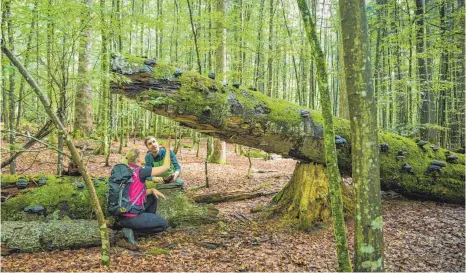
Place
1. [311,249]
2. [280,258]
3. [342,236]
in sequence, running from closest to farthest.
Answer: [342,236], [280,258], [311,249]

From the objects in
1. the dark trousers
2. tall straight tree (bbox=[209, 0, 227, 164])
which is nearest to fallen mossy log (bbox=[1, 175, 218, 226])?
the dark trousers

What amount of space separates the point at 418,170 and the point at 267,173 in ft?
18.0

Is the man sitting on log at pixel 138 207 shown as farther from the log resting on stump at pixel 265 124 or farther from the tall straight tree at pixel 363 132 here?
the tall straight tree at pixel 363 132

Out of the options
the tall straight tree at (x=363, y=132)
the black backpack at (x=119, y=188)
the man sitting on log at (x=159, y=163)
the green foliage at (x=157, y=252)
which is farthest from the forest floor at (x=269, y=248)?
the tall straight tree at (x=363, y=132)

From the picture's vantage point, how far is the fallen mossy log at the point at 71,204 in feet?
15.9

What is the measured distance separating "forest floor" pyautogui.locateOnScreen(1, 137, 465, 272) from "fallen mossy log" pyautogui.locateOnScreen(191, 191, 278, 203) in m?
0.69

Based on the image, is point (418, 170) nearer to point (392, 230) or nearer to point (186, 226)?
point (392, 230)

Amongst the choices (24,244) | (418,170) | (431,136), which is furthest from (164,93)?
(431,136)

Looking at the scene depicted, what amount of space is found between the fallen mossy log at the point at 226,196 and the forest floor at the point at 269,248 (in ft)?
2.26

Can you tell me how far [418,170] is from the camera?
6031 millimetres

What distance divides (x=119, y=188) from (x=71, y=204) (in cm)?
129

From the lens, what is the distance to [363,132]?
2.82m

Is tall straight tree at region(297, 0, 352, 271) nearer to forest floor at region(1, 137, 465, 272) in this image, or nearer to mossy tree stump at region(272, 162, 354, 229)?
forest floor at region(1, 137, 465, 272)

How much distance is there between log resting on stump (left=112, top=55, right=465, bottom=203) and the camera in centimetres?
494
